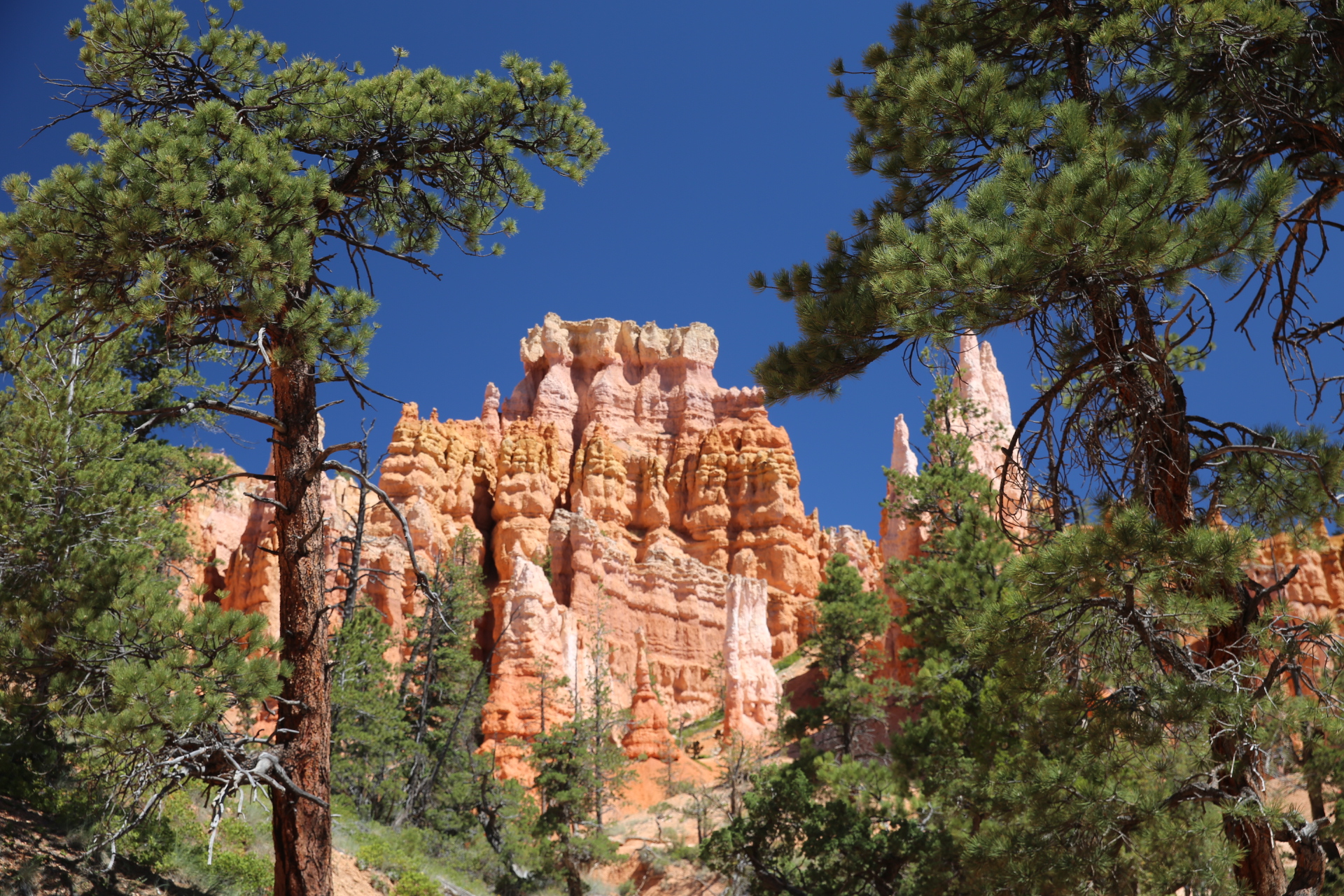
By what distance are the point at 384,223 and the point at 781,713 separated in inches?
1256

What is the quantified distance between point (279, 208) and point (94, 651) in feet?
12.3

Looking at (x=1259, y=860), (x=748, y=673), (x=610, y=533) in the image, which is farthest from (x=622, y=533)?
(x=1259, y=860)

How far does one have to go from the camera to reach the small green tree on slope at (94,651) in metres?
6.96

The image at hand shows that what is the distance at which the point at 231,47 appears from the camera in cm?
822

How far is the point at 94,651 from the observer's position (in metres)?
7.61

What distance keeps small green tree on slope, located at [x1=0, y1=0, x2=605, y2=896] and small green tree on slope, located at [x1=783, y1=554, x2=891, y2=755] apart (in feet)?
75.7

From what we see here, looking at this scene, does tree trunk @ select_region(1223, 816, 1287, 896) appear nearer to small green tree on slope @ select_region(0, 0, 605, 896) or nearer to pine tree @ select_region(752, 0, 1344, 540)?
pine tree @ select_region(752, 0, 1344, 540)

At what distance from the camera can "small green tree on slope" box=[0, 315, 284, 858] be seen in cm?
696

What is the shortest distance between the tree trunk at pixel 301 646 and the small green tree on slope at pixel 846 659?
22966mm

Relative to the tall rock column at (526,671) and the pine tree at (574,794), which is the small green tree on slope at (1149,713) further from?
the tall rock column at (526,671)

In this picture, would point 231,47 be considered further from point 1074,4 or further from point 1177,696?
point 1177,696

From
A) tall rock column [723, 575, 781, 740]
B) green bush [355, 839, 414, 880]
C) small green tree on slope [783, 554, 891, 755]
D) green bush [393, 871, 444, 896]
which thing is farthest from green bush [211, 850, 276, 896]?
tall rock column [723, 575, 781, 740]

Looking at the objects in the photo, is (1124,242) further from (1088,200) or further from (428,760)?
(428,760)

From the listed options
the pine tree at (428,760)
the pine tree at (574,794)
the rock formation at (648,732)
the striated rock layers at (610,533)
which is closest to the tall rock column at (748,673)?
the striated rock layers at (610,533)
